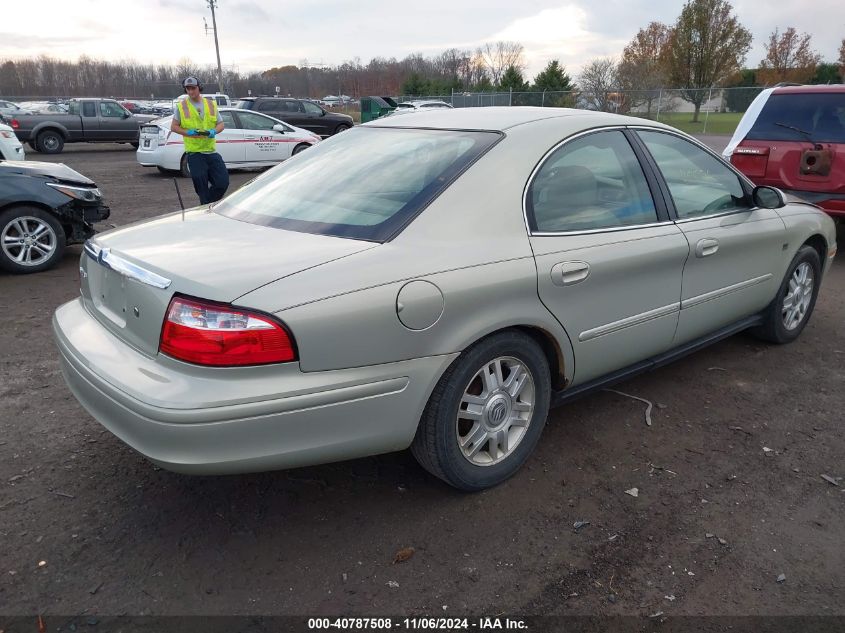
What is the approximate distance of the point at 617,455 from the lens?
10.8 ft

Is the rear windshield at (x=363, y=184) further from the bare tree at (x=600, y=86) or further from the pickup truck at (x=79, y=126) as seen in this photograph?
the bare tree at (x=600, y=86)

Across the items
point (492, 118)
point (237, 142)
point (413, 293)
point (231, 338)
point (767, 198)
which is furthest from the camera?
point (237, 142)

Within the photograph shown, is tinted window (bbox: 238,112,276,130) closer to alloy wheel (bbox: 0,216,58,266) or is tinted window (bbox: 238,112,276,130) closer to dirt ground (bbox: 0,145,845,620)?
alloy wheel (bbox: 0,216,58,266)

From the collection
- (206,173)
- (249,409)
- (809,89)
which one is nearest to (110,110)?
(206,173)

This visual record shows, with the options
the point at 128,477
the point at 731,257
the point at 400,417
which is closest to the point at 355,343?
the point at 400,417

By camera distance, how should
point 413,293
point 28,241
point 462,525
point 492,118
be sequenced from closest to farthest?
point 413,293 < point 462,525 < point 492,118 < point 28,241

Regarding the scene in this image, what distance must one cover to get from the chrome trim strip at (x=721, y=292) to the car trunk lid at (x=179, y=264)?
1978 mm

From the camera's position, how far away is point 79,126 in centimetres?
2103

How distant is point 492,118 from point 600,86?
30.6m

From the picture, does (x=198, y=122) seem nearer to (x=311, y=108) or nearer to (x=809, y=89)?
(x=809, y=89)

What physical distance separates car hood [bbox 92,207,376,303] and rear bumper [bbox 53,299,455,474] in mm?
292

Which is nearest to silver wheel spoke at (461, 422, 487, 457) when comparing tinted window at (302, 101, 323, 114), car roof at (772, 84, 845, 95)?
car roof at (772, 84, 845, 95)

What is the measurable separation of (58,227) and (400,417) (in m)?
5.45

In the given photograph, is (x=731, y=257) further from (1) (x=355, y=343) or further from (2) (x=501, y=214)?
(1) (x=355, y=343)
